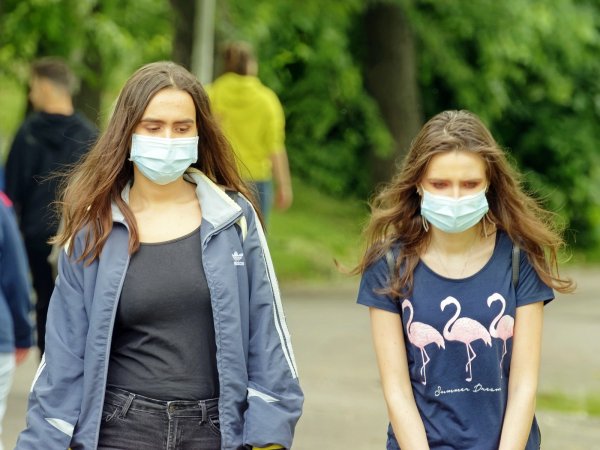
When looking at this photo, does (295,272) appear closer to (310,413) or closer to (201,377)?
(310,413)

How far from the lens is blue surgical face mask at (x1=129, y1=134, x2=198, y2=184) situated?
153 inches

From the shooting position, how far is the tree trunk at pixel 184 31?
13570 mm

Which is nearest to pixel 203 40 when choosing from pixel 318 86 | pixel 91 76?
pixel 91 76

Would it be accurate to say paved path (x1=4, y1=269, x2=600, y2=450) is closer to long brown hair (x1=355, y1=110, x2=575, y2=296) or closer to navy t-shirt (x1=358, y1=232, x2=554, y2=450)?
long brown hair (x1=355, y1=110, x2=575, y2=296)

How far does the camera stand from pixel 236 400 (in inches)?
149

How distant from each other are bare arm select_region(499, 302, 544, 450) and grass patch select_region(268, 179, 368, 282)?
978cm

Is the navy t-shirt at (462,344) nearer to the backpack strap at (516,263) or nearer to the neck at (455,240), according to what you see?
the backpack strap at (516,263)

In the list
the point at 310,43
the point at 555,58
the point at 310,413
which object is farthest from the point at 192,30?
the point at 555,58

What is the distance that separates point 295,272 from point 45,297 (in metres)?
7.90

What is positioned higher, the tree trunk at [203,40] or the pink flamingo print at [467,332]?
the tree trunk at [203,40]

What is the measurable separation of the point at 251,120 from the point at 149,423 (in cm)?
649

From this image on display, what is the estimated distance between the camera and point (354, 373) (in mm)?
9734

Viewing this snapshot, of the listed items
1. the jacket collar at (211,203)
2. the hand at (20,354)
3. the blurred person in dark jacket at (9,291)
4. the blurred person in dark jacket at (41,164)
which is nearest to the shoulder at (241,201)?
the jacket collar at (211,203)

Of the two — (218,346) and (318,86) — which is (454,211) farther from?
(318,86)
